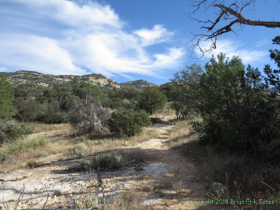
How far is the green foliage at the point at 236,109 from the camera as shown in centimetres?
536

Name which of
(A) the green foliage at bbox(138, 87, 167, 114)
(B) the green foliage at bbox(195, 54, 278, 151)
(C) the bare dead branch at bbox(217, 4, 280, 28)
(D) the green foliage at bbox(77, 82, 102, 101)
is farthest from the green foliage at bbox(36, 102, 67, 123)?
(C) the bare dead branch at bbox(217, 4, 280, 28)

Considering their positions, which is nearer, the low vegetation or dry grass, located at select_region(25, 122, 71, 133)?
the low vegetation

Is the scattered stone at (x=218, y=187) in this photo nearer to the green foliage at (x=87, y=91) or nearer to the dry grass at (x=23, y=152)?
the dry grass at (x=23, y=152)

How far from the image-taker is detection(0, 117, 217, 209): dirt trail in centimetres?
365

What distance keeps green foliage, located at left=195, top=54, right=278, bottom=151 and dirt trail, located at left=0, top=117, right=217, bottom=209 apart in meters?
2.03

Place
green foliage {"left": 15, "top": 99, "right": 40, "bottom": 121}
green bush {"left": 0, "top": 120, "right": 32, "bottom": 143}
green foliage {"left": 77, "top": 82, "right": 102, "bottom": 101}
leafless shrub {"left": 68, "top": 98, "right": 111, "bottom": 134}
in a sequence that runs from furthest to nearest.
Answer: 1. green foliage {"left": 77, "top": 82, "right": 102, "bottom": 101}
2. green foliage {"left": 15, "top": 99, "right": 40, "bottom": 121}
3. leafless shrub {"left": 68, "top": 98, "right": 111, "bottom": 134}
4. green bush {"left": 0, "top": 120, "right": 32, "bottom": 143}

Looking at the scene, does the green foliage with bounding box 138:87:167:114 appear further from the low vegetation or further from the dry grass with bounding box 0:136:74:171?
the dry grass with bounding box 0:136:74:171

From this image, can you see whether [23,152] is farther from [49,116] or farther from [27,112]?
[27,112]

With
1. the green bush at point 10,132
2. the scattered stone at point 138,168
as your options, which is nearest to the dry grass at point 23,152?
the green bush at point 10,132

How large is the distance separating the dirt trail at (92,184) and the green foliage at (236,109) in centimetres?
203

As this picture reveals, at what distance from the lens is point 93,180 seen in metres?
4.79

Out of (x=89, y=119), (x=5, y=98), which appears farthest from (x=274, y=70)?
(x=5, y=98)

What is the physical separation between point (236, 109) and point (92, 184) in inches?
213

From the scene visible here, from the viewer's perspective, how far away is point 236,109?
561cm
